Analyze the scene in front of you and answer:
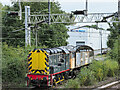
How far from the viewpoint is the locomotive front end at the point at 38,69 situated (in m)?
14.8

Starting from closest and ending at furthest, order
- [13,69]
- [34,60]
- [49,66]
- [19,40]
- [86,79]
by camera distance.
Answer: [49,66] → [34,60] → [86,79] → [13,69] → [19,40]

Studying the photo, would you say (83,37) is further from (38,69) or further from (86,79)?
(38,69)

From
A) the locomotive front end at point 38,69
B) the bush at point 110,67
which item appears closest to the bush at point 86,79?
the locomotive front end at point 38,69

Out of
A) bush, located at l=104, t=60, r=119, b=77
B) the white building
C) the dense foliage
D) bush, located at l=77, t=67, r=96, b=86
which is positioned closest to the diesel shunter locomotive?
the dense foliage

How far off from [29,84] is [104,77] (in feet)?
20.2

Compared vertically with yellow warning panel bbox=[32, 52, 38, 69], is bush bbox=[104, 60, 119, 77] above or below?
below

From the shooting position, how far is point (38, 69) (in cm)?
1523

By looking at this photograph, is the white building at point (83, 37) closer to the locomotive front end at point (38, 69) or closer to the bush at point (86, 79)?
the bush at point (86, 79)

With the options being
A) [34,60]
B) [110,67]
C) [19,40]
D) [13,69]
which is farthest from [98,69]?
[19,40]

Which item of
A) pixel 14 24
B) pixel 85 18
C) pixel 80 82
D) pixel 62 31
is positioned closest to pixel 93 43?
pixel 62 31

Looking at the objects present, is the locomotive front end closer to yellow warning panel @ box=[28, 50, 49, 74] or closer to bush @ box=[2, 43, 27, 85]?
yellow warning panel @ box=[28, 50, 49, 74]

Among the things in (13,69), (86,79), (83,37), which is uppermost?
(83,37)

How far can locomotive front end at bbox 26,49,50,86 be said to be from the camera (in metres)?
14.8

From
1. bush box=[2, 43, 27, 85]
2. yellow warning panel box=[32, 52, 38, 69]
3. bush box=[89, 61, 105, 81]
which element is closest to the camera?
yellow warning panel box=[32, 52, 38, 69]
